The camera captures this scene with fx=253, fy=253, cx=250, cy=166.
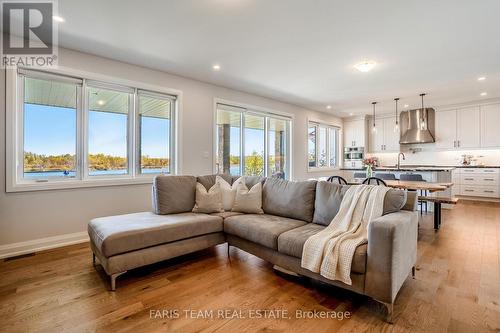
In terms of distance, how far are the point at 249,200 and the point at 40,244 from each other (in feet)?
8.78

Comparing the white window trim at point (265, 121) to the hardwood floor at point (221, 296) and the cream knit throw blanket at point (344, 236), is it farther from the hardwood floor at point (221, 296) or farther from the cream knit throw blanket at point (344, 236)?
the cream knit throw blanket at point (344, 236)

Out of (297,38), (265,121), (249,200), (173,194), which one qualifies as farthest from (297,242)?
(265,121)

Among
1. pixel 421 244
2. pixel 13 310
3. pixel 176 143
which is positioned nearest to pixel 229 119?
pixel 176 143

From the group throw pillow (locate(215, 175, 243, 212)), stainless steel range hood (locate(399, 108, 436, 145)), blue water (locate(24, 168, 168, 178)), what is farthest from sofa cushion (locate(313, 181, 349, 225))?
stainless steel range hood (locate(399, 108, 436, 145))

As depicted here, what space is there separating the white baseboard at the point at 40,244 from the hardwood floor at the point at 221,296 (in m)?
0.19

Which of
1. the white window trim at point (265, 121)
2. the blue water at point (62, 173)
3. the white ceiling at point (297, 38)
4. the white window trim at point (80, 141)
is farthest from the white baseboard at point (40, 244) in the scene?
the white ceiling at point (297, 38)

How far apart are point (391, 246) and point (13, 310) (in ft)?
9.23

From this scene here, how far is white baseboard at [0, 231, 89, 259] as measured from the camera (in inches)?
117

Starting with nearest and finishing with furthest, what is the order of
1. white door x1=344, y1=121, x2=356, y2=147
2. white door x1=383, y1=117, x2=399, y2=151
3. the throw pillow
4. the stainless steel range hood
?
the throw pillow → the stainless steel range hood → white door x1=383, y1=117, x2=399, y2=151 → white door x1=344, y1=121, x2=356, y2=147

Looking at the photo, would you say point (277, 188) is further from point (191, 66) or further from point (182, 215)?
point (191, 66)

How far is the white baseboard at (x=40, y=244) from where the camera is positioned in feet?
9.76

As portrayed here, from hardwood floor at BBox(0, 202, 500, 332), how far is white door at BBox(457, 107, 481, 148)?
509 centimetres

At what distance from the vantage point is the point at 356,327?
5.65 feet

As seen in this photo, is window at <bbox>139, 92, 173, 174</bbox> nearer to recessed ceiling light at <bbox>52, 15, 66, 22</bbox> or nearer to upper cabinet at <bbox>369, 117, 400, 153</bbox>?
recessed ceiling light at <bbox>52, 15, 66, 22</bbox>
